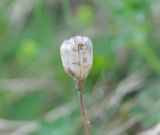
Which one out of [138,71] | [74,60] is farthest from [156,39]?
[74,60]

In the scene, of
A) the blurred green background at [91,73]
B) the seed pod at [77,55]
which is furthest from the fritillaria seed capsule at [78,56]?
the blurred green background at [91,73]

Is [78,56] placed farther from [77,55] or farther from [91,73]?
[91,73]

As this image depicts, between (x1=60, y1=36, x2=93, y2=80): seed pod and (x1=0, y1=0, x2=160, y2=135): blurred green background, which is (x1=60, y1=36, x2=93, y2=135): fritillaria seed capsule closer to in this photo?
(x1=60, y1=36, x2=93, y2=80): seed pod

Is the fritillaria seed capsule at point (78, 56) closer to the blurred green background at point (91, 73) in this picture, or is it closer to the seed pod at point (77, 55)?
the seed pod at point (77, 55)

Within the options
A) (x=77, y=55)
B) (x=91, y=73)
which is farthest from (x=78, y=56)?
(x=91, y=73)

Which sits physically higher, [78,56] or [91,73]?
[91,73]

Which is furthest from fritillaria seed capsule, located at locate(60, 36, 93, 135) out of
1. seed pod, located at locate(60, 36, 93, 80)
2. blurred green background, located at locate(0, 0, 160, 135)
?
blurred green background, located at locate(0, 0, 160, 135)

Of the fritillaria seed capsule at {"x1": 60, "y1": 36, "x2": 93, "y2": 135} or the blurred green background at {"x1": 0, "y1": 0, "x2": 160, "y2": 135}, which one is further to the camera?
the blurred green background at {"x1": 0, "y1": 0, "x2": 160, "y2": 135}

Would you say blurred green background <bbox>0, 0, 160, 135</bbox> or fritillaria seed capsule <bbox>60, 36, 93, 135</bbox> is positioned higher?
blurred green background <bbox>0, 0, 160, 135</bbox>
